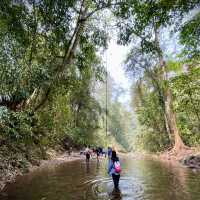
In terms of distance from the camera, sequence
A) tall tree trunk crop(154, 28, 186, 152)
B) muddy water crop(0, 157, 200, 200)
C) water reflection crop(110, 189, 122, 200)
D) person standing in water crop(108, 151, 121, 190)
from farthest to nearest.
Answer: tall tree trunk crop(154, 28, 186, 152)
person standing in water crop(108, 151, 121, 190)
muddy water crop(0, 157, 200, 200)
water reflection crop(110, 189, 122, 200)

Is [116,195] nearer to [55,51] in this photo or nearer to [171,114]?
[55,51]

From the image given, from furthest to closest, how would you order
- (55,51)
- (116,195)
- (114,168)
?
1. (55,51)
2. (114,168)
3. (116,195)

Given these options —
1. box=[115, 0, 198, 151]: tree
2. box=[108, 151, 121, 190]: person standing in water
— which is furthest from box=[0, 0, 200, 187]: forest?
box=[108, 151, 121, 190]: person standing in water

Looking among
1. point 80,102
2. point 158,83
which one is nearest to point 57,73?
point 158,83

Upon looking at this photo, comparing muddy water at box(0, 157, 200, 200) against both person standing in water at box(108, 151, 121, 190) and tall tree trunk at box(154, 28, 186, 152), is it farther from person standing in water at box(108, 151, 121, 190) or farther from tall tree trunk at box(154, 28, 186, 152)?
tall tree trunk at box(154, 28, 186, 152)

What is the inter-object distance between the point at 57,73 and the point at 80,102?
2911cm

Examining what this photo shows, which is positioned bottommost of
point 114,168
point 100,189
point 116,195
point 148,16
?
point 116,195

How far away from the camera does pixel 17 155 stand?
1464 centimetres

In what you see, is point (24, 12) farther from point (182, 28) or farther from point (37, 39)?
point (182, 28)

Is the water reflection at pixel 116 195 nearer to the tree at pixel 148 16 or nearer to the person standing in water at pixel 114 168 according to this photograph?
the person standing in water at pixel 114 168

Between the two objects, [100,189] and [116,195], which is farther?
[100,189]

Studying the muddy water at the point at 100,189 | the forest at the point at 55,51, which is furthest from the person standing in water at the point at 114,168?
the forest at the point at 55,51

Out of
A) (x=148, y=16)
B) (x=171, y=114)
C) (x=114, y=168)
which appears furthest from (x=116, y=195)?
(x=171, y=114)

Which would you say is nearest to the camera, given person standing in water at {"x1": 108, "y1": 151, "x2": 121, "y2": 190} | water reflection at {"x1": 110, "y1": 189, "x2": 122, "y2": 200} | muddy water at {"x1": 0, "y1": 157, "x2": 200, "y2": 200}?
water reflection at {"x1": 110, "y1": 189, "x2": 122, "y2": 200}
